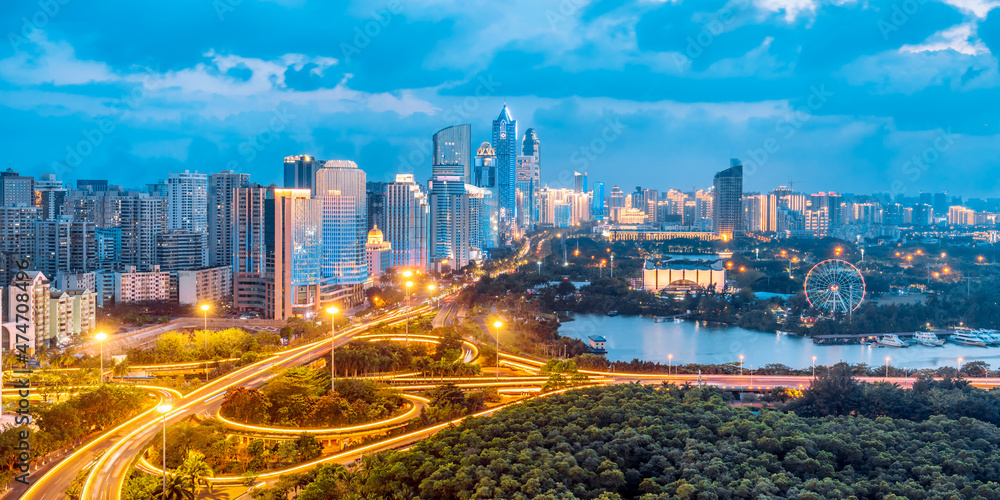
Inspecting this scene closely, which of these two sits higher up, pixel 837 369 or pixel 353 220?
pixel 353 220

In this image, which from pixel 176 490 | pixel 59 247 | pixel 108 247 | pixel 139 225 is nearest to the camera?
pixel 176 490

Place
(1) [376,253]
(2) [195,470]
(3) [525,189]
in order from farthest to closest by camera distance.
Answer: (3) [525,189]
(1) [376,253]
(2) [195,470]

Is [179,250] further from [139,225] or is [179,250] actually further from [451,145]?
[451,145]

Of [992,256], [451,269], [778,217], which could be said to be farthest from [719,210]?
[451,269]

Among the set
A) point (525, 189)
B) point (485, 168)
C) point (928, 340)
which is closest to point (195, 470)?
point (928, 340)

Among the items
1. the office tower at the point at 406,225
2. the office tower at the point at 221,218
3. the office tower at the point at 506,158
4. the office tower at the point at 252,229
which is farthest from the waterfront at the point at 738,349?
the office tower at the point at 506,158

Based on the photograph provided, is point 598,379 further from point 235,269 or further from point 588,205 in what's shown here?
point 588,205

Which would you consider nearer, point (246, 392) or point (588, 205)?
point (246, 392)

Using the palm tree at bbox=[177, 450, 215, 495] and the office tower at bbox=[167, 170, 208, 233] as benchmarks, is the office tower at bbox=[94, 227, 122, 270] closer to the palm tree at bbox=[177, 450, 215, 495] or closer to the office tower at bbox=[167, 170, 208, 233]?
the office tower at bbox=[167, 170, 208, 233]
